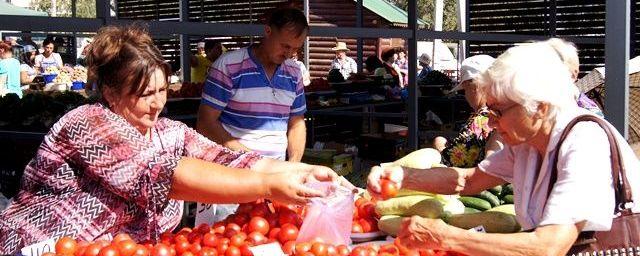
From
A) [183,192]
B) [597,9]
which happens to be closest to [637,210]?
[183,192]

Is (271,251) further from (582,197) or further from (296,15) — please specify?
(296,15)

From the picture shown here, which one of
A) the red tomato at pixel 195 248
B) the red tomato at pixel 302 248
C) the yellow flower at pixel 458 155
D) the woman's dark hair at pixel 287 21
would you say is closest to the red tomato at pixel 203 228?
the red tomato at pixel 195 248

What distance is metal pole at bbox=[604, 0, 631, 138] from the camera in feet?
11.6

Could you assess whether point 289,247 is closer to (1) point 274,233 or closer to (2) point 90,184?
(1) point 274,233

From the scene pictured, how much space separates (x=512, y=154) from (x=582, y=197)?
49cm

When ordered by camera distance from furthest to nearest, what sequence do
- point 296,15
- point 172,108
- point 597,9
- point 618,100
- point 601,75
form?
point 597,9 < point 172,108 < point 601,75 < point 296,15 < point 618,100

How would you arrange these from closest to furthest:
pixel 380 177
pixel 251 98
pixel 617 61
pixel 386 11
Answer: pixel 380 177 < pixel 617 61 < pixel 251 98 < pixel 386 11

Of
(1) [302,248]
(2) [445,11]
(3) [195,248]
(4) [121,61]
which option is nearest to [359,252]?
(1) [302,248]

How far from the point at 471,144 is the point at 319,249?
1981 mm

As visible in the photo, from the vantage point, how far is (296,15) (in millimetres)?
4117

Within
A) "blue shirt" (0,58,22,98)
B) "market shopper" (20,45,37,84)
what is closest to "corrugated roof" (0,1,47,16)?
"market shopper" (20,45,37,84)

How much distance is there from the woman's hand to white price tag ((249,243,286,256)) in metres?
0.41

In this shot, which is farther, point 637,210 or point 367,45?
point 367,45

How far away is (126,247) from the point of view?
243cm
